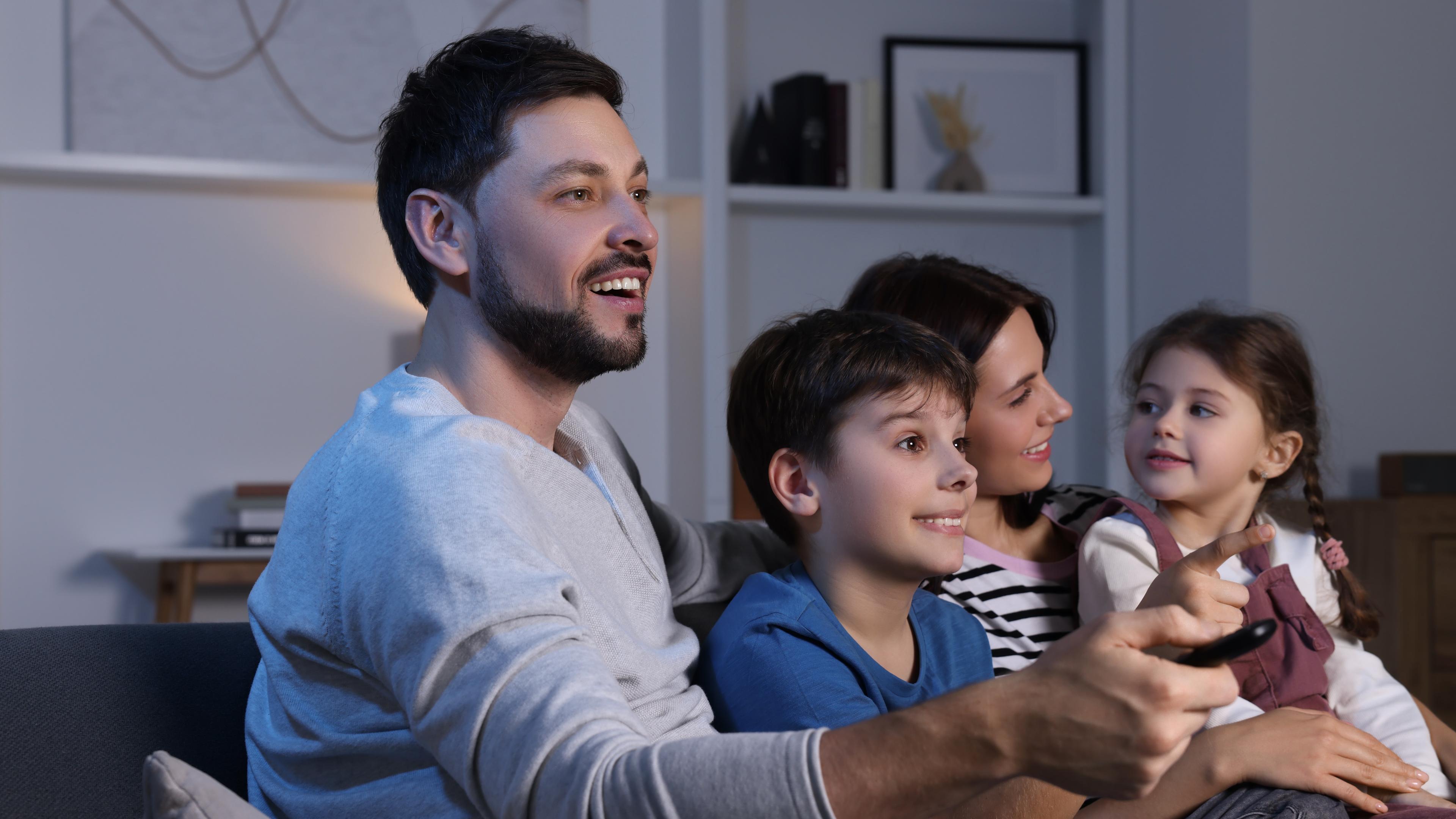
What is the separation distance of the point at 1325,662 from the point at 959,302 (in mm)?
669

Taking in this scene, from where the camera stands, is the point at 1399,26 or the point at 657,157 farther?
the point at 657,157

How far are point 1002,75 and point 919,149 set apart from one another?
13.5 inches

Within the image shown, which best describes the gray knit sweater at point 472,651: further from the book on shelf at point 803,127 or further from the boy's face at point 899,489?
the book on shelf at point 803,127

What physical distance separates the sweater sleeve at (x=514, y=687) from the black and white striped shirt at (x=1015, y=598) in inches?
28.5

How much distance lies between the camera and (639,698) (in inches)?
43.4

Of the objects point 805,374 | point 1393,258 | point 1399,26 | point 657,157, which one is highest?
point 1399,26

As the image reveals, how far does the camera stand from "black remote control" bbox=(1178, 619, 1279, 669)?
25.6 inches

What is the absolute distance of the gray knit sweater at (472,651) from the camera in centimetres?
76

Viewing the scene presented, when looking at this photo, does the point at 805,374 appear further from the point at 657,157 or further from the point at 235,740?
the point at 657,157

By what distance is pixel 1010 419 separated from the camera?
5.00 ft

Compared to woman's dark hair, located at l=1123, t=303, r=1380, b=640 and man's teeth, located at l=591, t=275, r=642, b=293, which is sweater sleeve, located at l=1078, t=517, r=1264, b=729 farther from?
man's teeth, located at l=591, t=275, r=642, b=293

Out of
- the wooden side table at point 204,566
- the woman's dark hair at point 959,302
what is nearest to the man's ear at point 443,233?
the woman's dark hair at point 959,302

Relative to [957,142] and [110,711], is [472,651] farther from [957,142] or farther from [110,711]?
[957,142]

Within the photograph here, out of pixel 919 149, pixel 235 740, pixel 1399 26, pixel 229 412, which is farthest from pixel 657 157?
pixel 235 740
